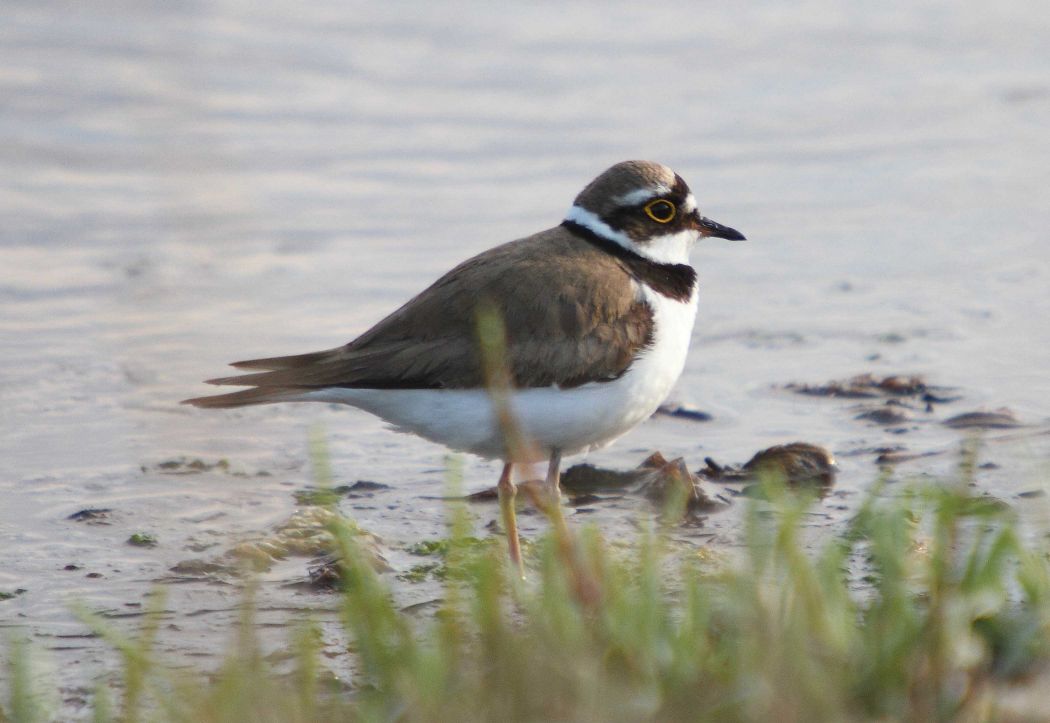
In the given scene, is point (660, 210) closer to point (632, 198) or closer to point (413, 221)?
point (632, 198)

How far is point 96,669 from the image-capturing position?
3.54 metres

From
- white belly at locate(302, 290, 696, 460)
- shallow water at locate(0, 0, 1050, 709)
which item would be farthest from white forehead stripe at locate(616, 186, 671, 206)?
shallow water at locate(0, 0, 1050, 709)

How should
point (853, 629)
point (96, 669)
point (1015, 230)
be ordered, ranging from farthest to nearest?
point (1015, 230), point (96, 669), point (853, 629)

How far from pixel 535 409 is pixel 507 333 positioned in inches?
9.3

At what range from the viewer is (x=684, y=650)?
2.67 m

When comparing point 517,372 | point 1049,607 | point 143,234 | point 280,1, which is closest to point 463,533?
point 1049,607

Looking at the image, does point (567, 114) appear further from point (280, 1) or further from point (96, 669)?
point (96, 669)

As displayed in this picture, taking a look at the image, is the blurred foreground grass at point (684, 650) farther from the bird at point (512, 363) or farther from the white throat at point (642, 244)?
the white throat at point (642, 244)

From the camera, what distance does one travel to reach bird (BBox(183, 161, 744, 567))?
170 inches

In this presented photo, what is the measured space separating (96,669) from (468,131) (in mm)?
5592

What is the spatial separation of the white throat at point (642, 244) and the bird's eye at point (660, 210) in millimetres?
56

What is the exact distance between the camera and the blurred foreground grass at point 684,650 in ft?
8.21

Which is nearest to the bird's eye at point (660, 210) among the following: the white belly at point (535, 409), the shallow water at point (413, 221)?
the white belly at point (535, 409)

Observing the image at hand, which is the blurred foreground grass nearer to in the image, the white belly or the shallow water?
the shallow water
